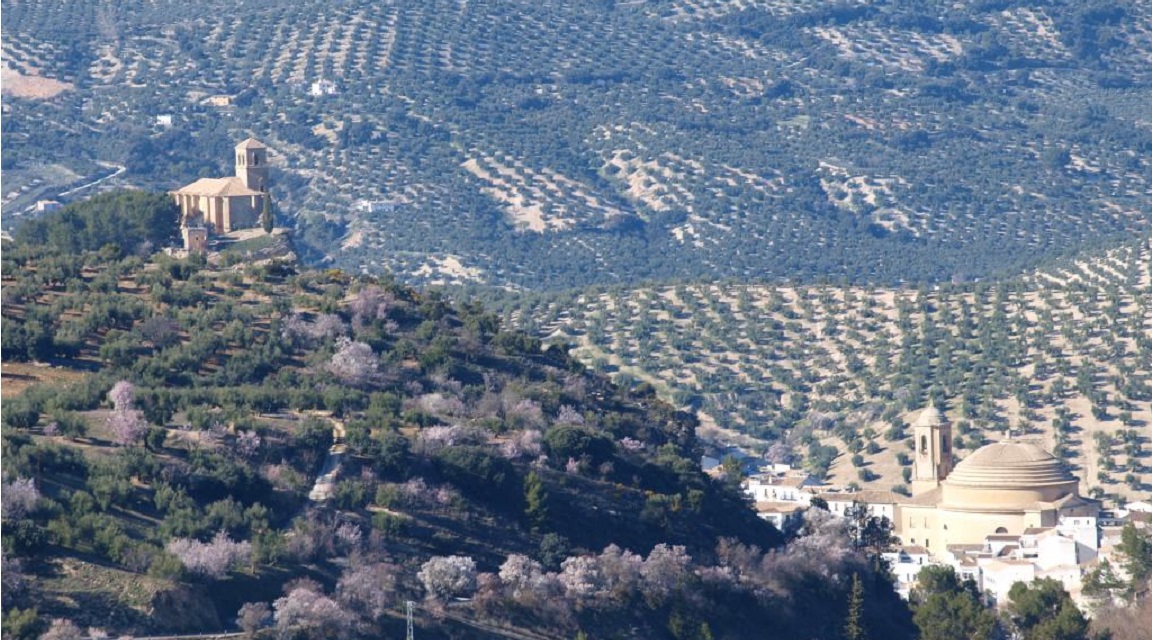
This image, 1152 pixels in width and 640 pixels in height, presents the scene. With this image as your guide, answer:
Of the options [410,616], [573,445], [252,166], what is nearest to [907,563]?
[573,445]

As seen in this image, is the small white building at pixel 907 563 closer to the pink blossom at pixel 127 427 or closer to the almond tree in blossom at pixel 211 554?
the pink blossom at pixel 127 427

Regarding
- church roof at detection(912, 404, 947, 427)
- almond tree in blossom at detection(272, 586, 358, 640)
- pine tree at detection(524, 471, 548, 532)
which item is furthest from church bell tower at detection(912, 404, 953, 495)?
almond tree in blossom at detection(272, 586, 358, 640)

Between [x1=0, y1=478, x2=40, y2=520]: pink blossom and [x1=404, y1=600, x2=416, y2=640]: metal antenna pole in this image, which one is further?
[x1=404, y1=600, x2=416, y2=640]: metal antenna pole

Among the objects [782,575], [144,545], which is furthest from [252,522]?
[782,575]

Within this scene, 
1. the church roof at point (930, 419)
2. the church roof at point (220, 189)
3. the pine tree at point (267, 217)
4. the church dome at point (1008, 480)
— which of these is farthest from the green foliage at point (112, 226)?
the church dome at point (1008, 480)

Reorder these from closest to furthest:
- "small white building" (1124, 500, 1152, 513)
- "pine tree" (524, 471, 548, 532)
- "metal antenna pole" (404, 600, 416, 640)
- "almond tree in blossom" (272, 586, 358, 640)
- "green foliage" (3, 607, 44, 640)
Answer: "green foliage" (3, 607, 44, 640), "almond tree in blossom" (272, 586, 358, 640), "metal antenna pole" (404, 600, 416, 640), "pine tree" (524, 471, 548, 532), "small white building" (1124, 500, 1152, 513)

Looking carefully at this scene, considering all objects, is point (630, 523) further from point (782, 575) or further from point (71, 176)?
point (71, 176)

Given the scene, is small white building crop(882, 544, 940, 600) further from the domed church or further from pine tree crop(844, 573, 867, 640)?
pine tree crop(844, 573, 867, 640)
